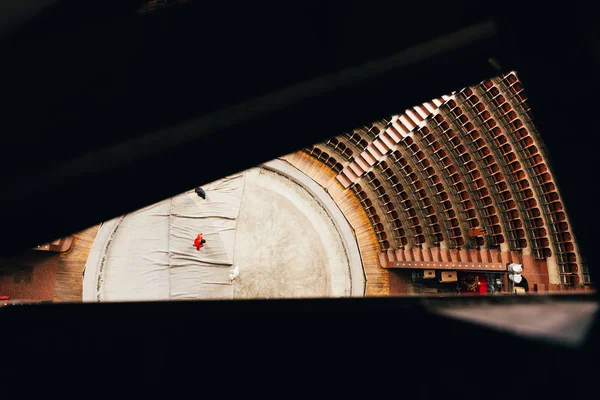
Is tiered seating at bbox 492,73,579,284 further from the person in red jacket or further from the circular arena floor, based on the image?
the person in red jacket

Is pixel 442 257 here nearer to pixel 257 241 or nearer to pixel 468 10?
pixel 257 241

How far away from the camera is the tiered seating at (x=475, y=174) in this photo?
9.18 metres

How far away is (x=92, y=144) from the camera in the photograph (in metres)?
2.68

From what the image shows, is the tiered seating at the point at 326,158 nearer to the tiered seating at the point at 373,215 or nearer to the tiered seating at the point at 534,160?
the tiered seating at the point at 373,215

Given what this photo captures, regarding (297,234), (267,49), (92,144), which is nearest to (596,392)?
(267,49)

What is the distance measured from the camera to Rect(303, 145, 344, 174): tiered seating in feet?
36.2

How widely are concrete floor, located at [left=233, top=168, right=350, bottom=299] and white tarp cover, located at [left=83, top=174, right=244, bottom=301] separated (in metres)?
0.38

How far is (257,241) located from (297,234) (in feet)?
3.61

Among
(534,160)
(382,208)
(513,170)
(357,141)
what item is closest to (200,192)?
(357,141)

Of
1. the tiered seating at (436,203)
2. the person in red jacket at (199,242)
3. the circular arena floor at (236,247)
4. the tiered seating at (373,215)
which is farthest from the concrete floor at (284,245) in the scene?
the tiered seating at (436,203)

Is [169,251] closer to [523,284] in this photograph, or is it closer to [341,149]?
[341,149]

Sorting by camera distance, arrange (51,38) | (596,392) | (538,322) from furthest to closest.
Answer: (51,38) → (538,322) → (596,392)

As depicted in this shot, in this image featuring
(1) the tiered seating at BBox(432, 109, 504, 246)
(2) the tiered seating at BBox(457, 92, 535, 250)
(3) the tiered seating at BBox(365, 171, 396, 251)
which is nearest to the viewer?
(2) the tiered seating at BBox(457, 92, 535, 250)

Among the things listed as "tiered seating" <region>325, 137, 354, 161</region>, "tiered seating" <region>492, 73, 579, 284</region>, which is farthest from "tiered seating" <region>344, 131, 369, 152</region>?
"tiered seating" <region>492, 73, 579, 284</region>
